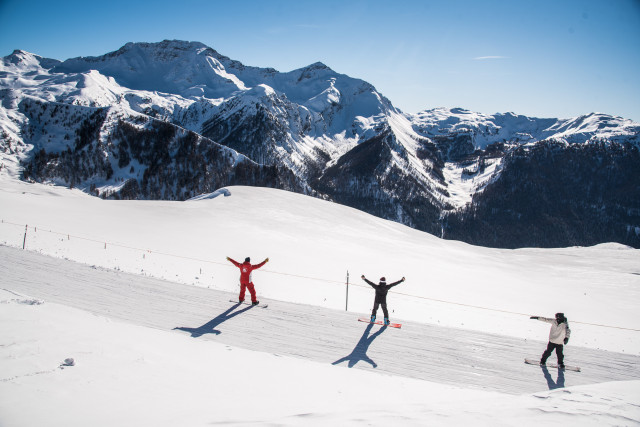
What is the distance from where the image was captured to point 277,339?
1132cm

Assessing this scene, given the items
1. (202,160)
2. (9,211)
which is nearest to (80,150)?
(202,160)

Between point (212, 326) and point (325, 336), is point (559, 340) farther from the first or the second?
point (212, 326)

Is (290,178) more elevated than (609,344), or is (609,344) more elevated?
(290,178)

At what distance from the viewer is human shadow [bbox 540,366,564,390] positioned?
980 cm

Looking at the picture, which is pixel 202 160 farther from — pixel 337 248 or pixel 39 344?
pixel 39 344

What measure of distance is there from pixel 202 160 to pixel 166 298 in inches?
6634

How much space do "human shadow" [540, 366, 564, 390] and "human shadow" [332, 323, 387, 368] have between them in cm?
480

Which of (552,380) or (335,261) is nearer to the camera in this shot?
(552,380)

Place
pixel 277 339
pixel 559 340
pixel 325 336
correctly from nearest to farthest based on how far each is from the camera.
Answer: pixel 559 340 → pixel 277 339 → pixel 325 336

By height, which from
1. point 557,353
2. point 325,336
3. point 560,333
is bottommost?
point 325,336

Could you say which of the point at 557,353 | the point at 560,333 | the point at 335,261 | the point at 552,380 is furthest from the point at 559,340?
the point at 335,261

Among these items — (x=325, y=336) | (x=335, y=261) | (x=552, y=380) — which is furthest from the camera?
(x=335, y=261)

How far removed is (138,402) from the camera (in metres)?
6.89

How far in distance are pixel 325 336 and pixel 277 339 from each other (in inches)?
63.4
